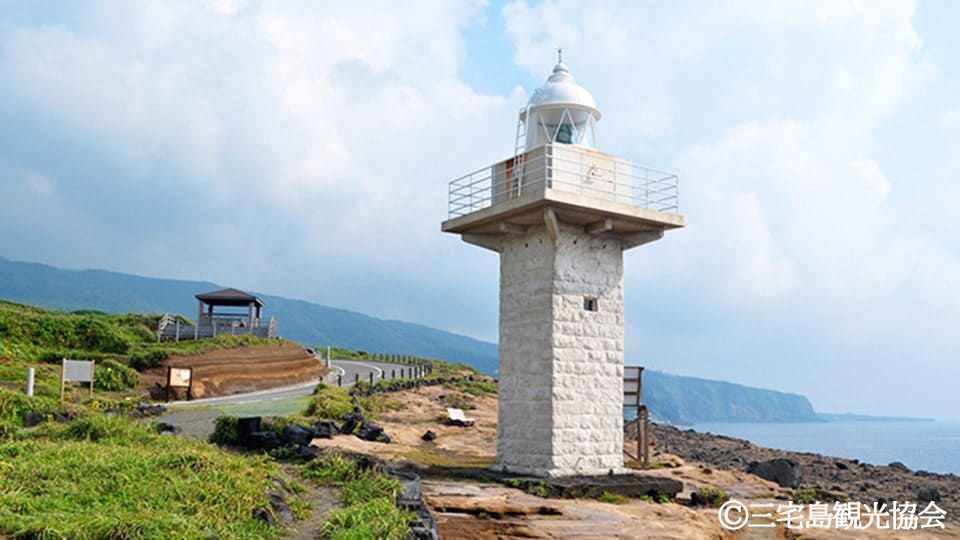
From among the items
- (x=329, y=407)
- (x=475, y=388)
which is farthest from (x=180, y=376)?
(x=475, y=388)

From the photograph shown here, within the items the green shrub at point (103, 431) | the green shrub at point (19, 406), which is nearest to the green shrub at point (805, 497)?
the green shrub at point (103, 431)

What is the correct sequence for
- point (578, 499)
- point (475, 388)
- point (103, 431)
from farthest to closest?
point (475, 388) < point (578, 499) < point (103, 431)

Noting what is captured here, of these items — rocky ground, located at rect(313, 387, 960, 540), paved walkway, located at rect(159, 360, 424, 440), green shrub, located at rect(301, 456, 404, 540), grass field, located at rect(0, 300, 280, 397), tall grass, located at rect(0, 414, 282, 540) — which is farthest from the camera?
grass field, located at rect(0, 300, 280, 397)

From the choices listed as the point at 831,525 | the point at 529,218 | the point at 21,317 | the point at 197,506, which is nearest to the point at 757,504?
the point at 831,525

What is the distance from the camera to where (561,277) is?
54.0ft

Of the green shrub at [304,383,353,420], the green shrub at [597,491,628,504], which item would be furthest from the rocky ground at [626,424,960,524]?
the green shrub at [304,383,353,420]

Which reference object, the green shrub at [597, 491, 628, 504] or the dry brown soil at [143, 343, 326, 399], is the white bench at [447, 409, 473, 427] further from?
the green shrub at [597, 491, 628, 504]

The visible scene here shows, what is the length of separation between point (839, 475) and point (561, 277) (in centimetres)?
1565

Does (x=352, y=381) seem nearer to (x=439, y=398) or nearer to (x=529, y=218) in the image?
(x=439, y=398)

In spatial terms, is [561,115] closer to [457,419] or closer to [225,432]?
[225,432]

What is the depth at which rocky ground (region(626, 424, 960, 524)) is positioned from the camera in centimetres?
2064

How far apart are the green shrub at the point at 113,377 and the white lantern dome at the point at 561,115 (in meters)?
16.8

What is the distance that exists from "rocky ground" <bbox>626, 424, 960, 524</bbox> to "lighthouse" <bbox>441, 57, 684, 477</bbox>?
18.3ft

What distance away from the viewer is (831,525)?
1352 centimetres
